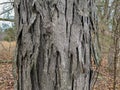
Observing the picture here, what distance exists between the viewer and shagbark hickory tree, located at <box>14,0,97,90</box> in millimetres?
1073

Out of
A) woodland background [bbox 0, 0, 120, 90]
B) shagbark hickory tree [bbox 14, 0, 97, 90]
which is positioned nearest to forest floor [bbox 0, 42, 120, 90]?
woodland background [bbox 0, 0, 120, 90]

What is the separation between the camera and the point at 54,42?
108 centimetres

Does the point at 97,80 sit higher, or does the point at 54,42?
the point at 54,42

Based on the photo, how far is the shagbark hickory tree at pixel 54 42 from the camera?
1.07 meters

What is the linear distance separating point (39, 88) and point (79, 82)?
0.17m

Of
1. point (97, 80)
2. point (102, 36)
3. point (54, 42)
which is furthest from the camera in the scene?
point (97, 80)

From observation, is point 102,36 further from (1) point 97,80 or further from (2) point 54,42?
(2) point 54,42

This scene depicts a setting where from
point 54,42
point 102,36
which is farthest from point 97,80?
point 54,42

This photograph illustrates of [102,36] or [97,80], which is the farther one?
[97,80]

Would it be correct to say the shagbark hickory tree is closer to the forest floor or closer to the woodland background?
the woodland background

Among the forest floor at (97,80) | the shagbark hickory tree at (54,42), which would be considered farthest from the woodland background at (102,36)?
the shagbark hickory tree at (54,42)

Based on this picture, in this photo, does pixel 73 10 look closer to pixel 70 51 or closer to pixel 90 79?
pixel 70 51

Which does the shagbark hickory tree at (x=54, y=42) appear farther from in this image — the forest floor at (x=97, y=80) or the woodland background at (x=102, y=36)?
the forest floor at (x=97, y=80)

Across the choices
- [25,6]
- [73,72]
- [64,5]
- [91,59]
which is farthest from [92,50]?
[25,6]
